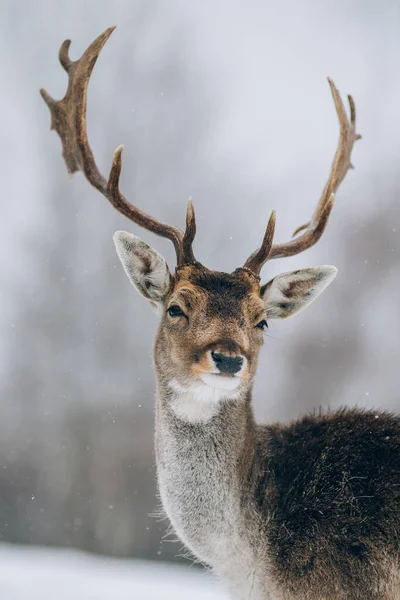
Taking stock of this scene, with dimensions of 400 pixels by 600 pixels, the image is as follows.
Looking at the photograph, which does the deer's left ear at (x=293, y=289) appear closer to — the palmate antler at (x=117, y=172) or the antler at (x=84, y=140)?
the palmate antler at (x=117, y=172)

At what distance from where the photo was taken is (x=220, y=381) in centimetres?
506

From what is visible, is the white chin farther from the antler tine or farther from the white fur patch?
the antler tine

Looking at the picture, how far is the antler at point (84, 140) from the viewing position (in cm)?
604

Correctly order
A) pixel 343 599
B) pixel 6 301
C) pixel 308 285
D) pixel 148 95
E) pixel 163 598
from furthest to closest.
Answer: pixel 148 95
pixel 6 301
pixel 163 598
pixel 308 285
pixel 343 599

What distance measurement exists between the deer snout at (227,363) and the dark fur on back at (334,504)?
0.90m

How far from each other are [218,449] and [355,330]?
1194cm

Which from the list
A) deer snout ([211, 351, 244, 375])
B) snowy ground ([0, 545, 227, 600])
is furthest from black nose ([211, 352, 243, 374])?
snowy ground ([0, 545, 227, 600])

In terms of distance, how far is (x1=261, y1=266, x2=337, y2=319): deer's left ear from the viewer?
598 centimetres

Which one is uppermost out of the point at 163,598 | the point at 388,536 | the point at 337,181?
the point at 337,181

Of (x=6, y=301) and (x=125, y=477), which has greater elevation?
(x=6, y=301)

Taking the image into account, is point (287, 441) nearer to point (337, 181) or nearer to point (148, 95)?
point (337, 181)

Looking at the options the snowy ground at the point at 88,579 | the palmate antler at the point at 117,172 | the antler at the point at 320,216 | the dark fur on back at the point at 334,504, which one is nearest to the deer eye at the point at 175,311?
the palmate antler at the point at 117,172

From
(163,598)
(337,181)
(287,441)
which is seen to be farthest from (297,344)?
(287,441)

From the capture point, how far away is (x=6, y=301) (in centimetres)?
1667
